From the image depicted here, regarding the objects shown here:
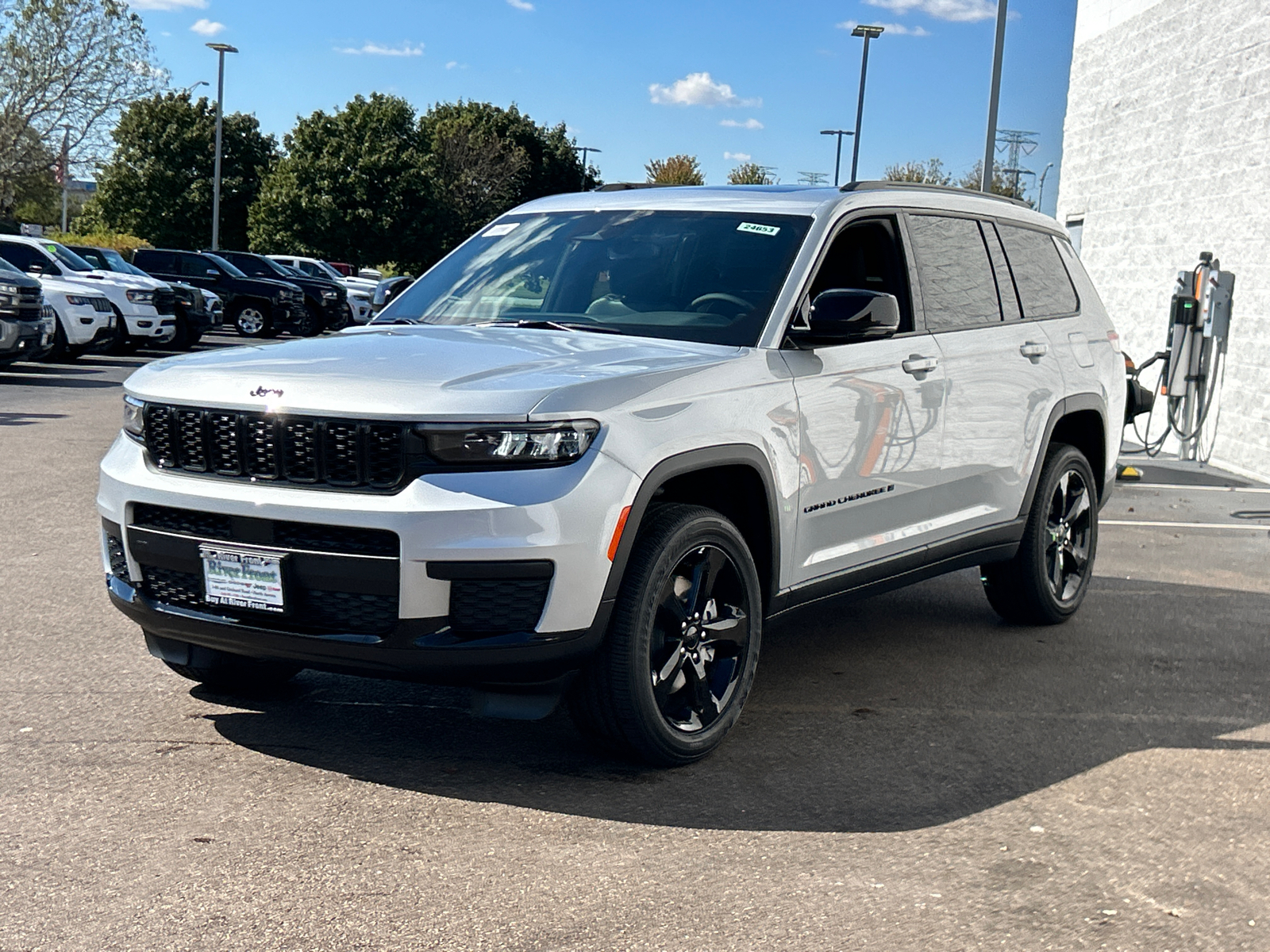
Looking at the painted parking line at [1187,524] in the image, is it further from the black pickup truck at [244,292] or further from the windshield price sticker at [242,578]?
the black pickup truck at [244,292]

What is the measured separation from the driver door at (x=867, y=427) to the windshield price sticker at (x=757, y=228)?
22cm

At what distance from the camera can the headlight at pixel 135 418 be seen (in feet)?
15.0

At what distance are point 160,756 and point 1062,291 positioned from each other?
15.2ft

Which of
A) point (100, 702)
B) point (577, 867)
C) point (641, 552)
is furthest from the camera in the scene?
point (100, 702)

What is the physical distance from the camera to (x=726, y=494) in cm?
491

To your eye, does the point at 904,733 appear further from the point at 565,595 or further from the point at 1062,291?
the point at 1062,291

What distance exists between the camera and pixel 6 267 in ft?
59.6

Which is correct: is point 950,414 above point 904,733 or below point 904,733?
above

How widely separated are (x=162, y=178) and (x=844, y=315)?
6324 cm

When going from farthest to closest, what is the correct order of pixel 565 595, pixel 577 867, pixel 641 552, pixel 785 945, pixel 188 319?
1. pixel 188 319
2. pixel 641 552
3. pixel 565 595
4. pixel 577 867
5. pixel 785 945

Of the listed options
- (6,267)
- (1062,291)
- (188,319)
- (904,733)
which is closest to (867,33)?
(188,319)

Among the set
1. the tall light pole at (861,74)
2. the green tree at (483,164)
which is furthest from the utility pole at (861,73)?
the green tree at (483,164)

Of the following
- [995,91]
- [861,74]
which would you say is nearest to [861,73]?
[861,74]

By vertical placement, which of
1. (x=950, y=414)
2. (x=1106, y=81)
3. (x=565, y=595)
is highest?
(x=1106, y=81)
